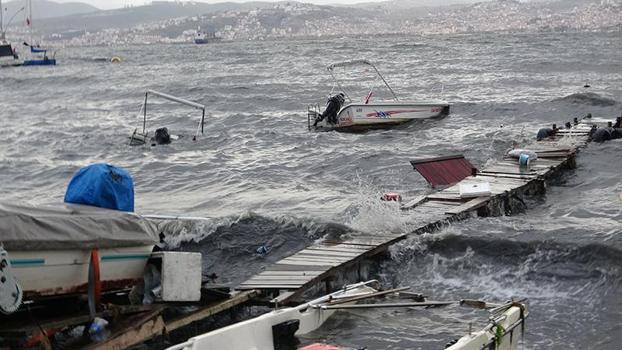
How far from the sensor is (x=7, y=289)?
9094 millimetres

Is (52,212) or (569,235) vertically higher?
(52,212)

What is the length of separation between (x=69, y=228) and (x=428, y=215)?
8.90 metres

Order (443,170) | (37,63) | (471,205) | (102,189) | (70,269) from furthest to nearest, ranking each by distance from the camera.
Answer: (37,63) < (443,170) < (471,205) < (102,189) < (70,269)

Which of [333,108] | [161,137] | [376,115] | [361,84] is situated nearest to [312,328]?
[161,137]

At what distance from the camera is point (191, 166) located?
89.6ft

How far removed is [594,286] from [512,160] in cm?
984

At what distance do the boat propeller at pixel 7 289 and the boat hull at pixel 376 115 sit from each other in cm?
2525

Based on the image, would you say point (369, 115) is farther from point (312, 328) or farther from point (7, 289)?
point (7, 289)

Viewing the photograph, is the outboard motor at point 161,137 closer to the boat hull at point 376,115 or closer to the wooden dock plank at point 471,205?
the boat hull at point 376,115

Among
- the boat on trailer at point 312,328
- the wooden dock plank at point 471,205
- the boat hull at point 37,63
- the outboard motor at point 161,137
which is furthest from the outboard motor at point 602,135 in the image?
the boat hull at point 37,63

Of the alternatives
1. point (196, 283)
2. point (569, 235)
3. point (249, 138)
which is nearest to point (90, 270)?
point (196, 283)

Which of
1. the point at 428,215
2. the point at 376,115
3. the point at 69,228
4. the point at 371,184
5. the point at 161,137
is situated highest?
the point at 69,228

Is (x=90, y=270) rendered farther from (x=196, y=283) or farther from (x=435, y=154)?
(x=435, y=154)

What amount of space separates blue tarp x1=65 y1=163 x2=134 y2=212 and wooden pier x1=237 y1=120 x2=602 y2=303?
8.20 ft
